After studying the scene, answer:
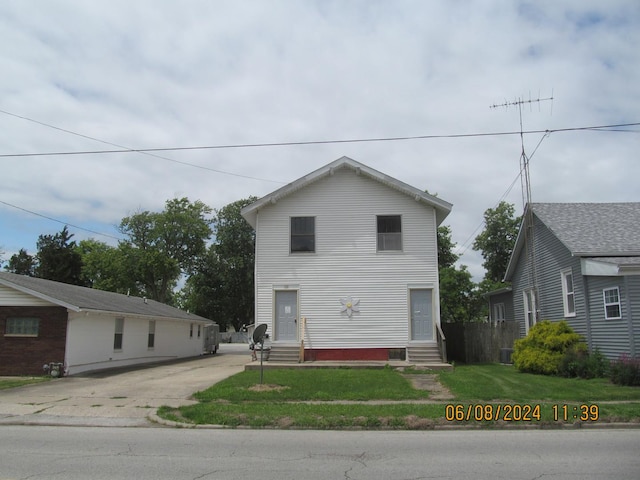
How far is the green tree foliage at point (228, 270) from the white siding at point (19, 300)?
39.1 m

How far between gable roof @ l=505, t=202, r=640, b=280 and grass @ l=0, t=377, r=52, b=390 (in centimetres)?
1837

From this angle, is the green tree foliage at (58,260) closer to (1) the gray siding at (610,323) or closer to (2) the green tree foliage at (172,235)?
(2) the green tree foliage at (172,235)

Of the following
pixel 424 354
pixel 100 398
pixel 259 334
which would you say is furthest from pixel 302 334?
pixel 100 398

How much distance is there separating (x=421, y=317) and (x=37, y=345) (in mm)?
14060

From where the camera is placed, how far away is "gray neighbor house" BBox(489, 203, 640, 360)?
55.2ft

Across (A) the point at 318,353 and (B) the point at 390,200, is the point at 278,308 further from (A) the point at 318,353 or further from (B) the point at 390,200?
(B) the point at 390,200

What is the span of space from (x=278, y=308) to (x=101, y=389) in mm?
7262

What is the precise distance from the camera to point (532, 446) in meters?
8.55

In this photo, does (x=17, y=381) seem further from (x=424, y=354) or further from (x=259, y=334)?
(x=424, y=354)

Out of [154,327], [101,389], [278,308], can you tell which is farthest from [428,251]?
[154,327]

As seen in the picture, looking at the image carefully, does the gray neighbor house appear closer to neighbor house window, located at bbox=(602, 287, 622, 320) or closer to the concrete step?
neighbor house window, located at bbox=(602, 287, 622, 320)

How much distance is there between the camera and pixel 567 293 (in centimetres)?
2033

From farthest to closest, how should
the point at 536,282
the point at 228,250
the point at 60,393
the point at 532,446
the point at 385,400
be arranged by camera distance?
1. the point at 228,250
2. the point at 536,282
3. the point at 60,393
4. the point at 385,400
5. the point at 532,446

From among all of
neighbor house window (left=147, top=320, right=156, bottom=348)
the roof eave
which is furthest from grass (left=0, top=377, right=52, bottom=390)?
neighbor house window (left=147, top=320, right=156, bottom=348)
